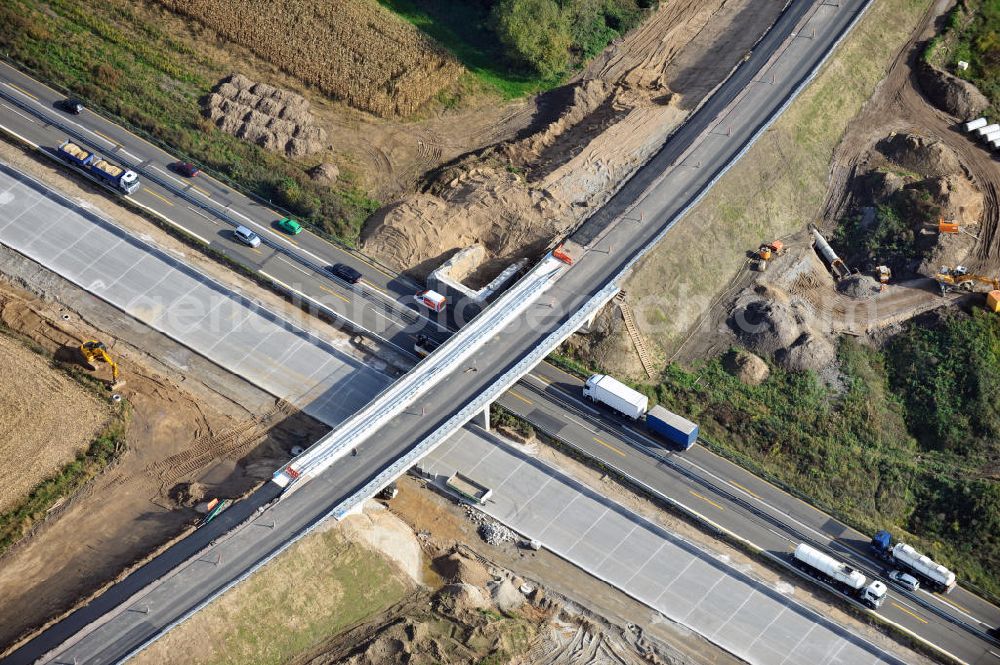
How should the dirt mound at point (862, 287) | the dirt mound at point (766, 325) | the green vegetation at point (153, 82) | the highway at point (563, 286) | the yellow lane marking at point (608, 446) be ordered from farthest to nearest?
the green vegetation at point (153, 82)
the dirt mound at point (862, 287)
the dirt mound at point (766, 325)
the yellow lane marking at point (608, 446)
the highway at point (563, 286)

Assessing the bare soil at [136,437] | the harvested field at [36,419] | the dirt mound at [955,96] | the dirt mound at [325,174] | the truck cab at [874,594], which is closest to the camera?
the bare soil at [136,437]

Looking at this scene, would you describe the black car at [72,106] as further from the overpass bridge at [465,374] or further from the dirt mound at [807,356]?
the dirt mound at [807,356]

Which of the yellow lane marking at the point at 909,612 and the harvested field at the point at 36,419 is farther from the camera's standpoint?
the harvested field at the point at 36,419

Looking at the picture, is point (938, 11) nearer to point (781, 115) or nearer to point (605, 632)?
point (781, 115)

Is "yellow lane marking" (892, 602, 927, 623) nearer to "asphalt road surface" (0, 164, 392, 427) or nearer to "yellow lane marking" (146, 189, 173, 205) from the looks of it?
"asphalt road surface" (0, 164, 392, 427)

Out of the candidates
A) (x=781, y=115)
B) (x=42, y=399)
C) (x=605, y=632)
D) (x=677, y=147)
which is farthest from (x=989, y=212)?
(x=42, y=399)

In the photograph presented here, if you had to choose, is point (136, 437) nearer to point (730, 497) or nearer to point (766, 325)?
point (730, 497)

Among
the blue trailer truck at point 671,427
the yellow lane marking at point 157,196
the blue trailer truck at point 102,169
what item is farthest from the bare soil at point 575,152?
the blue trailer truck at point 102,169

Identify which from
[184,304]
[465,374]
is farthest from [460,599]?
[184,304]

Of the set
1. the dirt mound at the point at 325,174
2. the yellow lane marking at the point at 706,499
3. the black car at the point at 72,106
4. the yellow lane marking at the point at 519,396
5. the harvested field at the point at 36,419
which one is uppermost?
the black car at the point at 72,106
